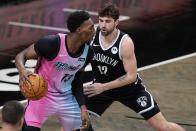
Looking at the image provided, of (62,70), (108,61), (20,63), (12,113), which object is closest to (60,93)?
(62,70)

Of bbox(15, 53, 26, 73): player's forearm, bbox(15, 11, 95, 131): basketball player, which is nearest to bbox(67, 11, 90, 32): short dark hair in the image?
bbox(15, 11, 95, 131): basketball player

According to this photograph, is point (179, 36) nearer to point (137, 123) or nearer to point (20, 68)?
point (137, 123)

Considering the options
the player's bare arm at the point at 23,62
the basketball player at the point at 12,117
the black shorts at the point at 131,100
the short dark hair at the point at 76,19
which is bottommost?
the black shorts at the point at 131,100

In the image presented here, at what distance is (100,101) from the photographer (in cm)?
1026

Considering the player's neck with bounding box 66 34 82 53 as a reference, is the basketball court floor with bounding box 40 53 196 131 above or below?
below

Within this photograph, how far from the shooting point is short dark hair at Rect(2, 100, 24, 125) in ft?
22.6

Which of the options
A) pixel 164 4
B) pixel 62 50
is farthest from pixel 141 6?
pixel 62 50

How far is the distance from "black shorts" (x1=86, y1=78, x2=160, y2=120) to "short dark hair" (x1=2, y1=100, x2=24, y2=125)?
3149 millimetres

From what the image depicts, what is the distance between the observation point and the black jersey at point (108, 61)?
10016mm

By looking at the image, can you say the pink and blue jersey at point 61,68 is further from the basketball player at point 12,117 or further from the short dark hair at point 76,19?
the basketball player at point 12,117

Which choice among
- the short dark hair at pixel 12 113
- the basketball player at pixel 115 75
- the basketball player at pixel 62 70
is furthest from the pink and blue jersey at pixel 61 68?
the short dark hair at pixel 12 113

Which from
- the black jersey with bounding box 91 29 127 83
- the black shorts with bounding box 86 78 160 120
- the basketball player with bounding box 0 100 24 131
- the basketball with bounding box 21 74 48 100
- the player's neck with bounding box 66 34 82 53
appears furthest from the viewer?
the black shorts with bounding box 86 78 160 120

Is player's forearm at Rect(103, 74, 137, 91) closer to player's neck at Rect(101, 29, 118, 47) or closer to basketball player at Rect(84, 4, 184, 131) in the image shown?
basketball player at Rect(84, 4, 184, 131)

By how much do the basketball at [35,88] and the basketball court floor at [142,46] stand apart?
2919mm
